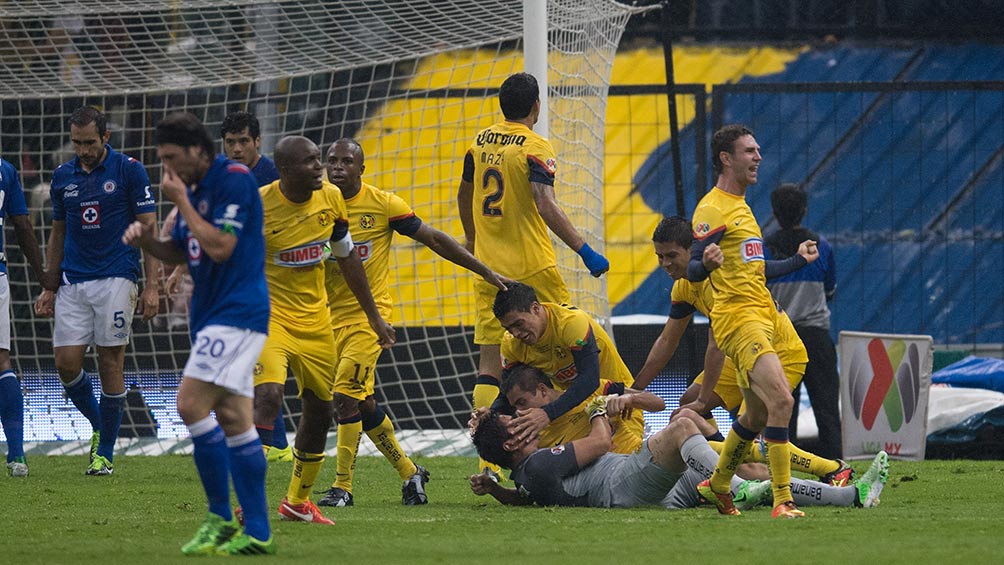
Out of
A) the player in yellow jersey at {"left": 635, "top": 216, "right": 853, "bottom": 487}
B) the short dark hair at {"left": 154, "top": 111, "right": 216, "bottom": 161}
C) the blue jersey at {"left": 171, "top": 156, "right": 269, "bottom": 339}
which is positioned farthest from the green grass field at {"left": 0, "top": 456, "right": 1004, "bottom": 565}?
the short dark hair at {"left": 154, "top": 111, "right": 216, "bottom": 161}

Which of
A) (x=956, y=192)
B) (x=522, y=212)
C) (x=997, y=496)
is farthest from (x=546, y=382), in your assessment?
(x=956, y=192)

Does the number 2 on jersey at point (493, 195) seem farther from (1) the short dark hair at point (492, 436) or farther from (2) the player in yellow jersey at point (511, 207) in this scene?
(1) the short dark hair at point (492, 436)

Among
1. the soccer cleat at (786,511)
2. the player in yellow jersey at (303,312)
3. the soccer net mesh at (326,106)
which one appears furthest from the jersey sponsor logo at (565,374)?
the soccer net mesh at (326,106)

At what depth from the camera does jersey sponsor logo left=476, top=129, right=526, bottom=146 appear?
305 inches

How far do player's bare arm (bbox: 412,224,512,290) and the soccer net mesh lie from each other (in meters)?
3.54

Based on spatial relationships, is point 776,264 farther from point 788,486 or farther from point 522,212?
point 522,212

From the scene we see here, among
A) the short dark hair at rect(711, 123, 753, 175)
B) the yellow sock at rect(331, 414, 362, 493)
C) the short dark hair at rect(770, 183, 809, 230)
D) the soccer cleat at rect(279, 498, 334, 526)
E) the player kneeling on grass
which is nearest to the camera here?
the soccer cleat at rect(279, 498, 334, 526)

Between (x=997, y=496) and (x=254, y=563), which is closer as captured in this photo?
(x=254, y=563)

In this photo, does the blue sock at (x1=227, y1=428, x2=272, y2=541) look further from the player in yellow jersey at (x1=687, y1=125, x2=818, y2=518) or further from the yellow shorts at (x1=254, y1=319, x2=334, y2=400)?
the player in yellow jersey at (x1=687, y1=125, x2=818, y2=518)

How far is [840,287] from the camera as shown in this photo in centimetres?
1425

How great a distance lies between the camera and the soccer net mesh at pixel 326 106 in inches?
427

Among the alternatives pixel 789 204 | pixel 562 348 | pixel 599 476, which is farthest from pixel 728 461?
pixel 789 204

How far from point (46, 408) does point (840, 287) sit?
786 cm

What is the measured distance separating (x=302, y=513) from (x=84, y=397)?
3.73m
